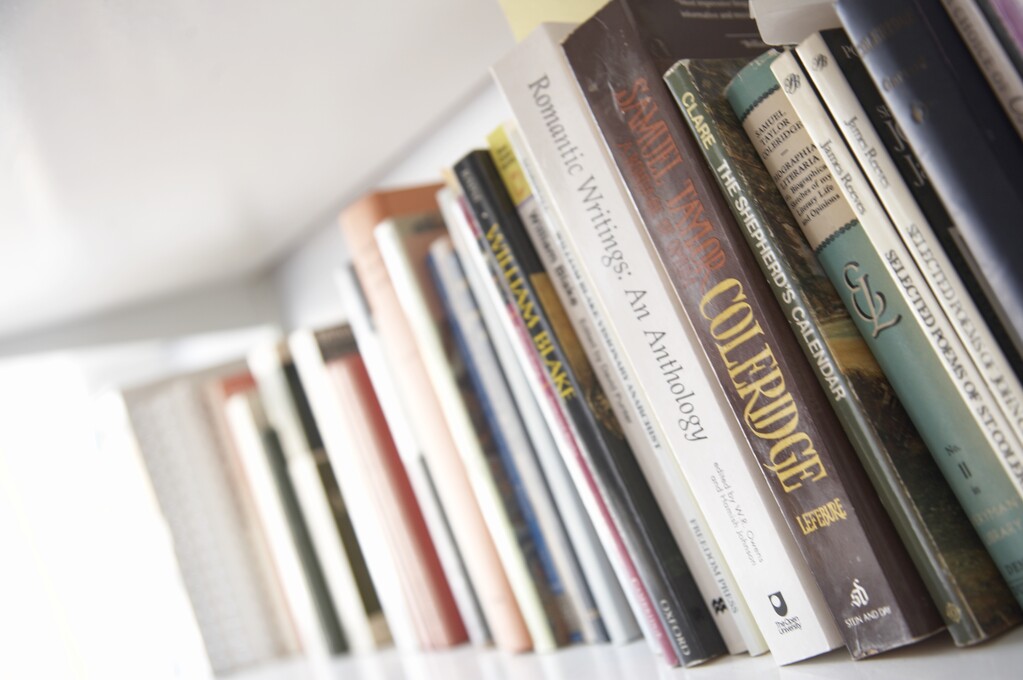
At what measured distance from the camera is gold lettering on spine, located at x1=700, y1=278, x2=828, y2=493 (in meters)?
0.49

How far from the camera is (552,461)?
707 mm

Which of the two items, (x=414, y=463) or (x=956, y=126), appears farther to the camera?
(x=414, y=463)

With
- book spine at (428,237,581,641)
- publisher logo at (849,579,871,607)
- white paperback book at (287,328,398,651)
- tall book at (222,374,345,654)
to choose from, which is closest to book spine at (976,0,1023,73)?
publisher logo at (849,579,871,607)

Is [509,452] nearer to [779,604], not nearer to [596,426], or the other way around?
[596,426]

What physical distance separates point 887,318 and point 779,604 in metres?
0.16

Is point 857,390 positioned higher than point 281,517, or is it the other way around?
point 281,517

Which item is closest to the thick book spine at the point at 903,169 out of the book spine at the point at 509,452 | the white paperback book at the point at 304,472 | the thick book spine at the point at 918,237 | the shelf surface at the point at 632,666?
the thick book spine at the point at 918,237

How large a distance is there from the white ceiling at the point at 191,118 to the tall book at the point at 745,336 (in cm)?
25

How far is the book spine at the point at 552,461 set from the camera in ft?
2.25

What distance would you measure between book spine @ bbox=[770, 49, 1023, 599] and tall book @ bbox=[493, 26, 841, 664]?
10 centimetres

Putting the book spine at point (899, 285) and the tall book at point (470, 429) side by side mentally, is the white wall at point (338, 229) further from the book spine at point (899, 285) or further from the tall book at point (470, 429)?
the book spine at point (899, 285)

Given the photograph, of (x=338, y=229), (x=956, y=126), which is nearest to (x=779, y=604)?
(x=956, y=126)

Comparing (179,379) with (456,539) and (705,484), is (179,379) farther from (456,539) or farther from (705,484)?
(705,484)

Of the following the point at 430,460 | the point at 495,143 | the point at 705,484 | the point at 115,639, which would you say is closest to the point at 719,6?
the point at 495,143
